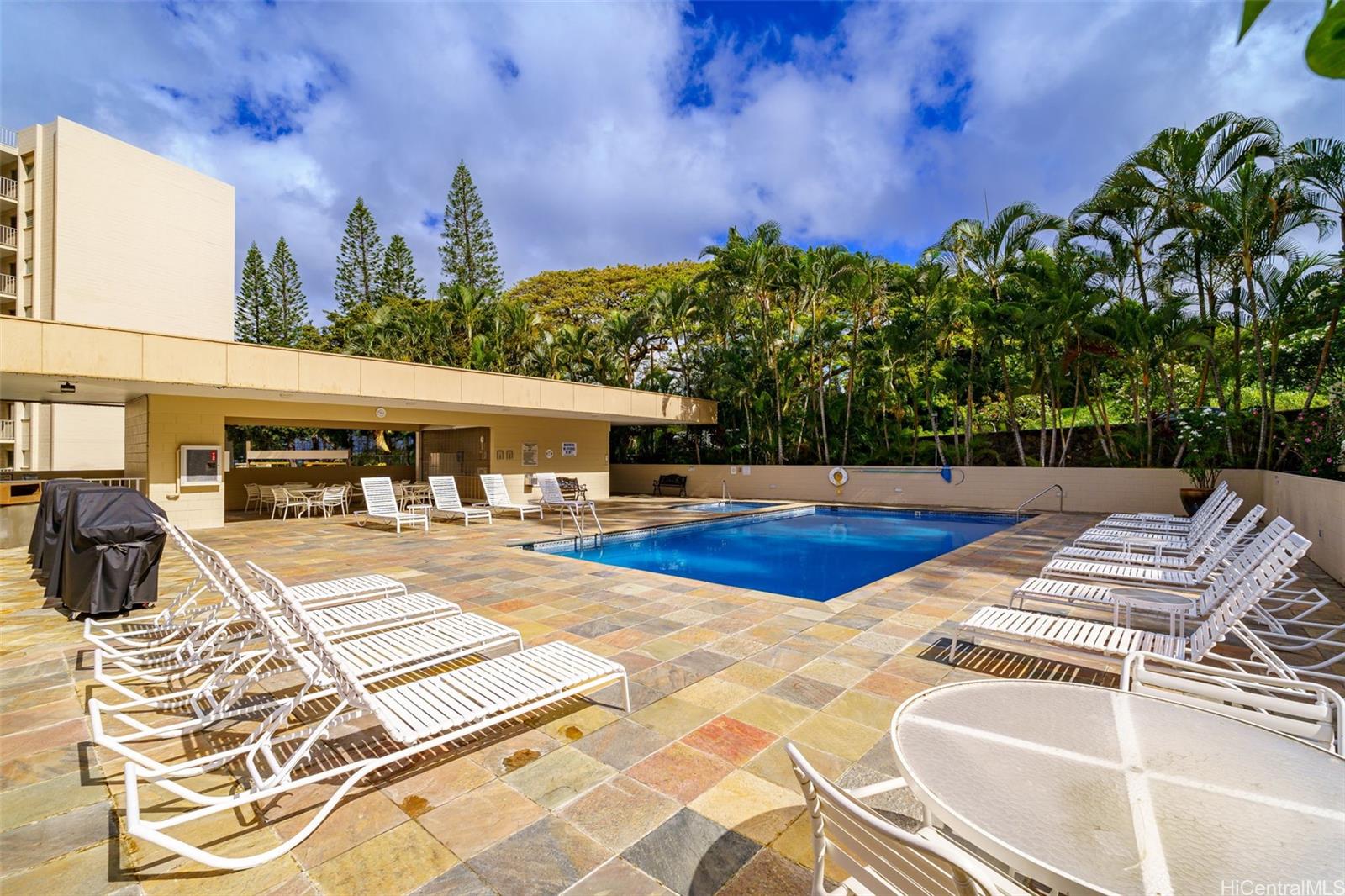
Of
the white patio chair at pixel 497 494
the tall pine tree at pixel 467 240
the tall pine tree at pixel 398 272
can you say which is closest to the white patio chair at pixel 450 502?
the white patio chair at pixel 497 494

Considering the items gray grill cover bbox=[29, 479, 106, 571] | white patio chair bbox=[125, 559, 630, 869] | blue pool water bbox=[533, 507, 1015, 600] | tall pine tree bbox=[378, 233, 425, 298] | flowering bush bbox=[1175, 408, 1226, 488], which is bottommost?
blue pool water bbox=[533, 507, 1015, 600]

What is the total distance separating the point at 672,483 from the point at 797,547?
9465 mm

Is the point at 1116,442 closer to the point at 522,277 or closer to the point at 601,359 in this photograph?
the point at 601,359

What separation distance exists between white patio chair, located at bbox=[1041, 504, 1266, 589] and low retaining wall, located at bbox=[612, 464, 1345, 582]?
180 cm

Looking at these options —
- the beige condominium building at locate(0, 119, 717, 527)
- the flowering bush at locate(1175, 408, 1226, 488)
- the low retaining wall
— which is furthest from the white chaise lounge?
the beige condominium building at locate(0, 119, 717, 527)

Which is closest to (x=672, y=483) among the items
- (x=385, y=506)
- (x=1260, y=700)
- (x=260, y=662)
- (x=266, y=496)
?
(x=385, y=506)

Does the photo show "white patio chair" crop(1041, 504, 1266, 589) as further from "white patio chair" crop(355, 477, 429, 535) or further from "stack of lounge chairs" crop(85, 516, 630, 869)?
"white patio chair" crop(355, 477, 429, 535)

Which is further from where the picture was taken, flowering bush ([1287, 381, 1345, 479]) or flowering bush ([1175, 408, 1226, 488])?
flowering bush ([1175, 408, 1226, 488])

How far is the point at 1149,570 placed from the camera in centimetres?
554

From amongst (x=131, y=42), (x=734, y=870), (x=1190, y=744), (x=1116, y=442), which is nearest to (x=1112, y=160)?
(x=1116, y=442)

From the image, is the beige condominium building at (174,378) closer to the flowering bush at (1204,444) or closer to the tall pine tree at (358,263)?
the tall pine tree at (358,263)

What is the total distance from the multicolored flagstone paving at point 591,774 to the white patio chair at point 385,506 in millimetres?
5672

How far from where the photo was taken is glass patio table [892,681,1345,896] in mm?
1456

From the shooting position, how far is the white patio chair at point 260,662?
2992 millimetres
